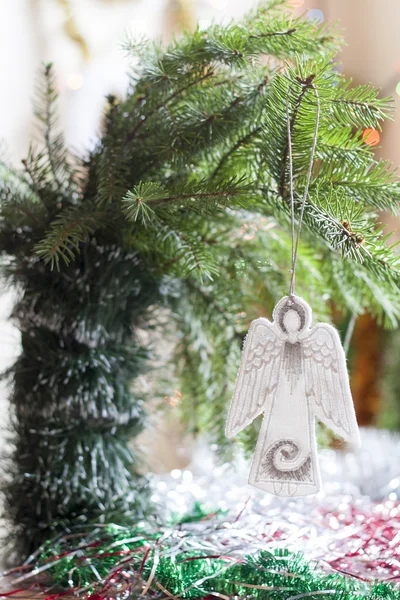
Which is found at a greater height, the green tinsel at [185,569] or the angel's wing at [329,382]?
the angel's wing at [329,382]

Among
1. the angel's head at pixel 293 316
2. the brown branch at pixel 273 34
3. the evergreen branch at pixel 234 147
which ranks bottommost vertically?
the angel's head at pixel 293 316

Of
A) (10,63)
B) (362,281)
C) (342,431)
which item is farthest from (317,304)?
(10,63)

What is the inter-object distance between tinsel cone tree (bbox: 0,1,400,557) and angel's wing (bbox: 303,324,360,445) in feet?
0.22

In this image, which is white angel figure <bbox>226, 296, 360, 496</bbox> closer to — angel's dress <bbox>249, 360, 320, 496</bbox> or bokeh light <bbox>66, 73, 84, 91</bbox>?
angel's dress <bbox>249, 360, 320, 496</bbox>

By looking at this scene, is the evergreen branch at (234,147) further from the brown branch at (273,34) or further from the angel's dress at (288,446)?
the angel's dress at (288,446)

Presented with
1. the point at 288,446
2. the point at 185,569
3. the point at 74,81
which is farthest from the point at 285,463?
the point at 74,81

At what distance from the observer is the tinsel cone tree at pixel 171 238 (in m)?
0.45

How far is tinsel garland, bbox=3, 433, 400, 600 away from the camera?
0.44 meters

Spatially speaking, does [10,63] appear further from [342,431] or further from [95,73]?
[342,431]

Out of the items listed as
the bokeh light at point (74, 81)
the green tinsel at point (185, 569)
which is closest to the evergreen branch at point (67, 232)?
the green tinsel at point (185, 569)

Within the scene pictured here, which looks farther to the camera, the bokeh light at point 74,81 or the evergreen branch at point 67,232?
the bokeh light at point 74,81

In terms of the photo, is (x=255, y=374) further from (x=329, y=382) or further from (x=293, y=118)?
(x=293, y=118)

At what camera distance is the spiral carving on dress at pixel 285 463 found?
0.44 metres

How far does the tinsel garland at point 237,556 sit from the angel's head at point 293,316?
176 millimetres
